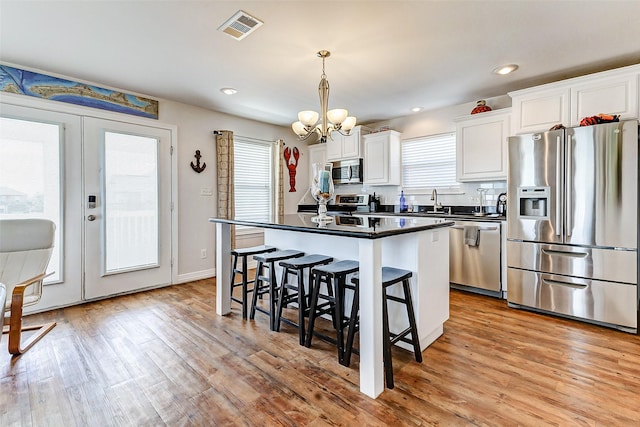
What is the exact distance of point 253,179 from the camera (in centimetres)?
506

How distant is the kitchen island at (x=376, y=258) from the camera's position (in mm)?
1756

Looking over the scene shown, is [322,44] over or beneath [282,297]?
→ over

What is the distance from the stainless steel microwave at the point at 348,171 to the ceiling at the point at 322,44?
147cm

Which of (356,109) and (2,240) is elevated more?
(356,109)

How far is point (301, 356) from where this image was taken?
7.25 ft

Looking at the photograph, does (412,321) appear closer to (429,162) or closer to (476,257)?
(476,257)

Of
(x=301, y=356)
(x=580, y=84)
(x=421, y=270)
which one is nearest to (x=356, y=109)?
(x=580, y=84)

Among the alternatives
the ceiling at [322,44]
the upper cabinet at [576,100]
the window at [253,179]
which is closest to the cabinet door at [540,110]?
the upper cabinet at [576,100]

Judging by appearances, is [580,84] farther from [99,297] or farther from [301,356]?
[99,297]

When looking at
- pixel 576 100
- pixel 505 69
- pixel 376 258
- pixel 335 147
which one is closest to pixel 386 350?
pixel 376 258

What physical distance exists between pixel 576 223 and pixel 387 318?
2176 mm

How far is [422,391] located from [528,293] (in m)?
1.95

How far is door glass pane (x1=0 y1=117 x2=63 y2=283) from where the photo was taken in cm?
291

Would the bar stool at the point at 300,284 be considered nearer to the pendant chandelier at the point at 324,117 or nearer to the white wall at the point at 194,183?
the pendant chandelier at the point at 324,117
